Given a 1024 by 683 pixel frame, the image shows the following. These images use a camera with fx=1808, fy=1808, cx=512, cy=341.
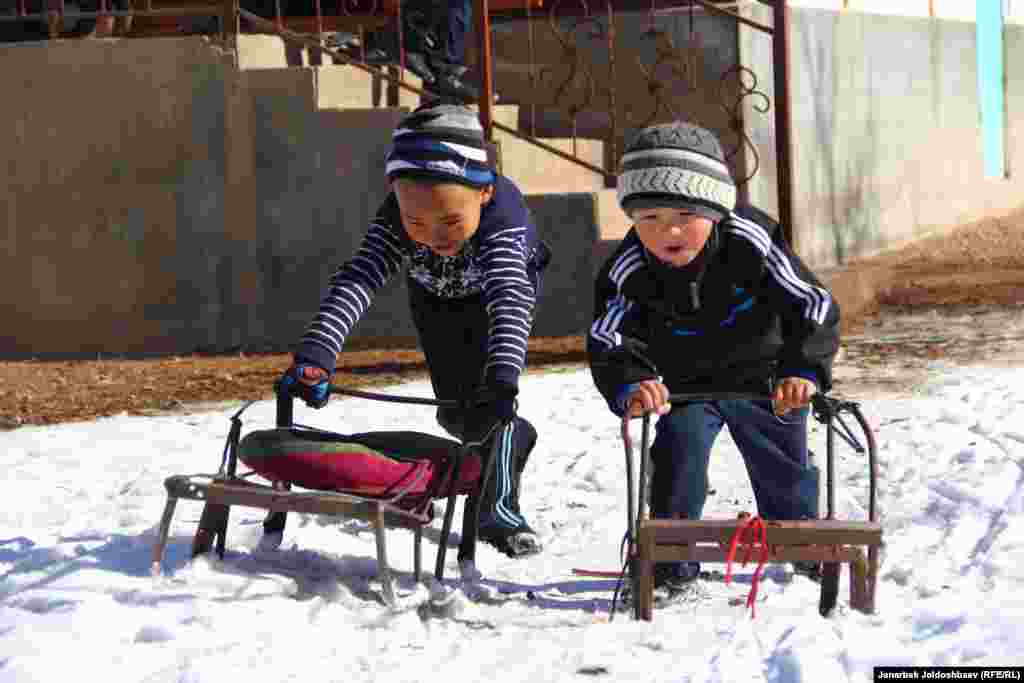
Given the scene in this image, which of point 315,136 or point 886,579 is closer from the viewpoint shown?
point 886,579

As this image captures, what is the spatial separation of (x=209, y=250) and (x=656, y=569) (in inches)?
233

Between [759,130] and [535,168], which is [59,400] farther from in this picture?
[759,130]

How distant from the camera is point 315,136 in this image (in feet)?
32.9

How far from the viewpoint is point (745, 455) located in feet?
16.1

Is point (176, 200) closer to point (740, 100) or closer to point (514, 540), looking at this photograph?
point (740, 100)

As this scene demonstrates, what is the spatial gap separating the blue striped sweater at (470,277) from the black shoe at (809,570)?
959mm

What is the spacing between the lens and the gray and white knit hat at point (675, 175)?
450cm

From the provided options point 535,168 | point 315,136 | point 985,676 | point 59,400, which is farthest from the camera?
point 535,168

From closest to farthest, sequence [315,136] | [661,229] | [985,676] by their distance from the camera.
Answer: [985,676], [661,229], [315,136]

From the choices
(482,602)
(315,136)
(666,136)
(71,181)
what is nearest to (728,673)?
(482,602)

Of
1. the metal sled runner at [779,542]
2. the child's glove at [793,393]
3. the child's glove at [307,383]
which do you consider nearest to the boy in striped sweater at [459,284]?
the child's glove at [307,383]

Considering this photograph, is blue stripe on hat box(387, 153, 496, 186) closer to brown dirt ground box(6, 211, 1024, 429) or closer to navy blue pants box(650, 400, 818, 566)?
navy blue pants box(650, 400, 818, 566)

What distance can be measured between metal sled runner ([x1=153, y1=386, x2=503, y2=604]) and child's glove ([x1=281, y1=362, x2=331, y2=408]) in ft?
0.09

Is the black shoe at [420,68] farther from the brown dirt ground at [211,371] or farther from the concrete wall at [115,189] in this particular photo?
the brown dirt ground at [211,371]
